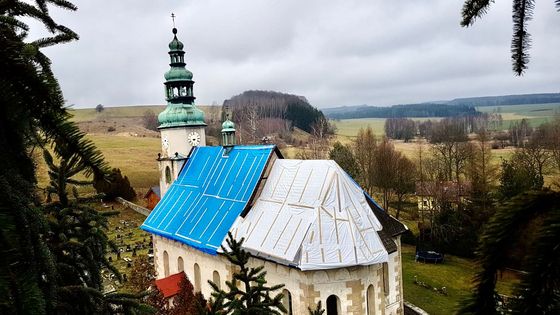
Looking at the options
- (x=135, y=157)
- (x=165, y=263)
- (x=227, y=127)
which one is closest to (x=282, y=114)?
(x=135, y=157)

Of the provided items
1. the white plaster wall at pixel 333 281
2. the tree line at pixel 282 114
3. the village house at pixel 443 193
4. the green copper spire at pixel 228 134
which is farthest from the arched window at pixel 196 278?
the tree line at pixel 282 114

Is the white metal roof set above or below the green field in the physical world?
below

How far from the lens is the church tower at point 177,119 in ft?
81.3

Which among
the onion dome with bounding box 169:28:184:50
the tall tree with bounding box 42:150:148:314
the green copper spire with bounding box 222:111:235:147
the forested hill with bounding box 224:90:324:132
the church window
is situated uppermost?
the onion dome with bounding box 169:28:184:50

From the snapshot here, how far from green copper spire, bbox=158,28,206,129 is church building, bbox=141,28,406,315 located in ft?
7.43

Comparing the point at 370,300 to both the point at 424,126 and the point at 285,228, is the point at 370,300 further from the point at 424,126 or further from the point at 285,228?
the point at 424,126

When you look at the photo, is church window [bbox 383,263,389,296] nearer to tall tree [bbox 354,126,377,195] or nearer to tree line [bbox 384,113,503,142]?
tall tree [bbox 354,126,377,195]

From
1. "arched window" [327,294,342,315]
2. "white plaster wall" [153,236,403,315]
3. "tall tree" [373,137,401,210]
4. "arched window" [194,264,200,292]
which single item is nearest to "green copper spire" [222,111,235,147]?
"white plaster wall" [153,236,403,315]

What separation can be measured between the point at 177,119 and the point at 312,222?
13.0 m

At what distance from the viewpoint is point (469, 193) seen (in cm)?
3444

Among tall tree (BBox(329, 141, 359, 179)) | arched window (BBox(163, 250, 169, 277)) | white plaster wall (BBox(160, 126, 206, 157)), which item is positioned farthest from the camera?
tall tree (BBox(329, 141, 359, 179))

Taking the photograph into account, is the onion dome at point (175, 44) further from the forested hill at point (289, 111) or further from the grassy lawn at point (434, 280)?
the forested hill at point (289, 111)

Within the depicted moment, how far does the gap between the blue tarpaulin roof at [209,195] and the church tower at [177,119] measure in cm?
106

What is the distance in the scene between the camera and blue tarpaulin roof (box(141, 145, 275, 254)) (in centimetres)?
1817
